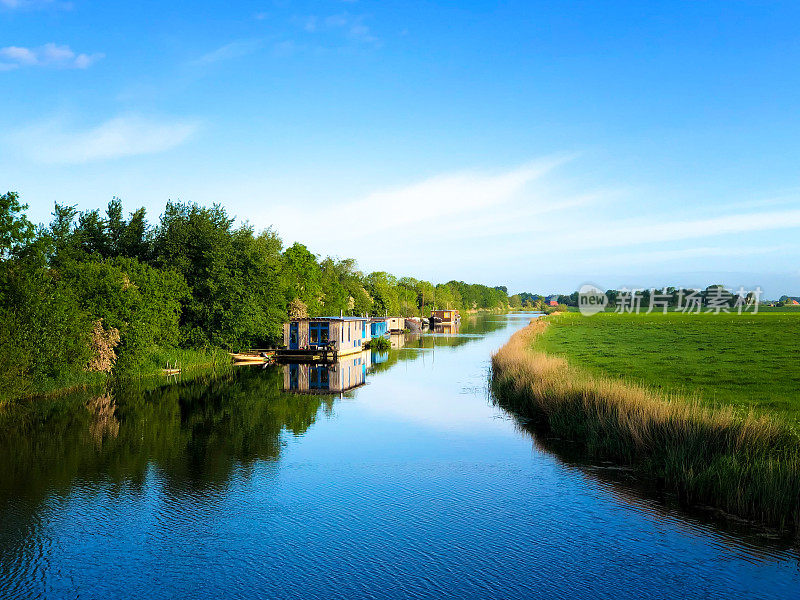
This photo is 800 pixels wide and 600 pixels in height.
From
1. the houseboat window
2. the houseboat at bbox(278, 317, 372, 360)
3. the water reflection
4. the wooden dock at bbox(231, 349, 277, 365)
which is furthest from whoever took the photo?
the houseboat window

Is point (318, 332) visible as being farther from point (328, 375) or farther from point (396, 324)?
point (396, 324)

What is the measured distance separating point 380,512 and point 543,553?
397 cm

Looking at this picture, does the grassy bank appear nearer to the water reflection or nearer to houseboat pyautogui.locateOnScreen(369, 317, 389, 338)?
the water reflection

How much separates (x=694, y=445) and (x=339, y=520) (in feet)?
30.6

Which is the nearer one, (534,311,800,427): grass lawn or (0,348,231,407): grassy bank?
(534,311,800,427): grass lawn

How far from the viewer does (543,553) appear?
37.7 feet

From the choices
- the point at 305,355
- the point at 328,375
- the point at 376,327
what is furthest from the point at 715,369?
the point at 376,327

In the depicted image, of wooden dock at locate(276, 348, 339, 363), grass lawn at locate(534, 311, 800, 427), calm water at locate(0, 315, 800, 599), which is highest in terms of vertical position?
wooden dock at locate(276, 348, 339, 363)

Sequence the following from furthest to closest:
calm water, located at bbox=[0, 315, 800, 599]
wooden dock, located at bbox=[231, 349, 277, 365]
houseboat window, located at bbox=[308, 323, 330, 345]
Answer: houseboat window, located at bbox=[308, 323, 330, 345] → wooden dock, located at bbox=[231, 349, 277, 365] → calm water, located at bbox=[0, 315, 800, 599]

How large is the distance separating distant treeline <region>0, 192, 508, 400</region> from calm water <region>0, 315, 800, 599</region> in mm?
4641

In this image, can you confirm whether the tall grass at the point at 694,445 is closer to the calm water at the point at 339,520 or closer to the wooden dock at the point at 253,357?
the calm water at the point at 339,520

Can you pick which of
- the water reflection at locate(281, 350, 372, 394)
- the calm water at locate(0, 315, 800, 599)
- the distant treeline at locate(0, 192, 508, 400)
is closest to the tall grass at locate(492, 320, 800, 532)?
the calm water at locate(0, 315, 800, 599)

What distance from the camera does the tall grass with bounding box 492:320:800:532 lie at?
12711 mm

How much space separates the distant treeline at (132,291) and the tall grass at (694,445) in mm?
22376
